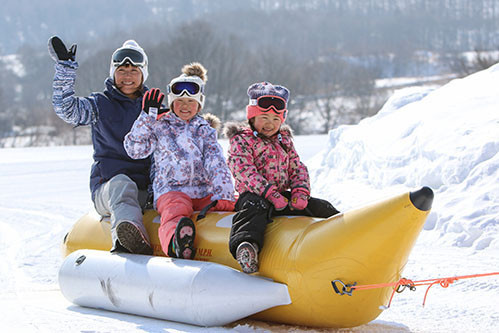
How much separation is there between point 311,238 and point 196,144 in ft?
5.20

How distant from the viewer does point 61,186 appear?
17.1m

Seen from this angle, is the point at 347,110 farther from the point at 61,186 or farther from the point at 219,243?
the point at 219,243

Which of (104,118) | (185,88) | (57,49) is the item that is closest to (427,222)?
(185,88)

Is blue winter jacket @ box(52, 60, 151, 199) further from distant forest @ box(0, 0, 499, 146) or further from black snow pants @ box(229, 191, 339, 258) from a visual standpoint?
distant forest @ box(0, 0, 499, 146)

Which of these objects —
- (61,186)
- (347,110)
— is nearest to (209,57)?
(347,110)

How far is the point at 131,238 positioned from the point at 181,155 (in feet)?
2.69

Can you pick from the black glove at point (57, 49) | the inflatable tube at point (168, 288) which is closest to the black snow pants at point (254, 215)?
the inflatable tube at point (168, 288)

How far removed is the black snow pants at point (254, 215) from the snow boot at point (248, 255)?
44 millimetres

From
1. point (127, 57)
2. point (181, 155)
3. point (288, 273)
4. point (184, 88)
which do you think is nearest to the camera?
point (288, 273)

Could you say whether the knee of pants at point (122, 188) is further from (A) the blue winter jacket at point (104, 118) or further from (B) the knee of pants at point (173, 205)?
(B) the knee of pants at point (173, 205)

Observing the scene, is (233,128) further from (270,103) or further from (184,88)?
(184,88)

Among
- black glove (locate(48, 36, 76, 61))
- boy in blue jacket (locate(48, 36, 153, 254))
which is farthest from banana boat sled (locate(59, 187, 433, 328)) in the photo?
black glove (locate(48, 36, 76, 61))

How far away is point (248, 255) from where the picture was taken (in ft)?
15.5

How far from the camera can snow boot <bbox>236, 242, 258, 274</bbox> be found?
15.5ft
